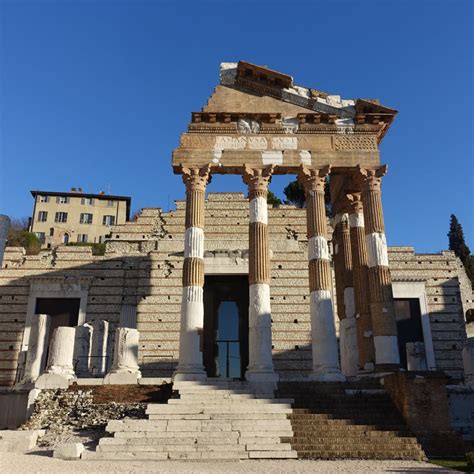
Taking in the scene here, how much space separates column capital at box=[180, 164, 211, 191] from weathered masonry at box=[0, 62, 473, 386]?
5 centimetres

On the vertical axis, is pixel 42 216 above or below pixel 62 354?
above

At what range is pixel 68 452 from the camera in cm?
1038

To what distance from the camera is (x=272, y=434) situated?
11578 millimetres

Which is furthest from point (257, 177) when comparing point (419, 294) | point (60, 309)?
point (60, 309)

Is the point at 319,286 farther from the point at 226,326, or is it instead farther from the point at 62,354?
→ the point at 62,354

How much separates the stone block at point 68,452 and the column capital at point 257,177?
1010cm

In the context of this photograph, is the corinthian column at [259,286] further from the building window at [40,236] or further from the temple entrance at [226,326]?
the building window at [40,236]

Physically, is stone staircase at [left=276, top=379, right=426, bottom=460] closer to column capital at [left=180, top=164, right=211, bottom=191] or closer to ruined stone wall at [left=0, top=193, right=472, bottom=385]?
ruined stone wall at [left=0, top=193, right=472, bottom=385]

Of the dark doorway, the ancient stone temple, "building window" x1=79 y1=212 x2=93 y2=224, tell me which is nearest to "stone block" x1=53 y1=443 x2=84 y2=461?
the ancient stone temple

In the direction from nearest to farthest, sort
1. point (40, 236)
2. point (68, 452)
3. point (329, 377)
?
1. point (68, 452)
2. point (329, 377)
3. point (40, 236)

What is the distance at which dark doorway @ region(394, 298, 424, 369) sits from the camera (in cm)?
2219

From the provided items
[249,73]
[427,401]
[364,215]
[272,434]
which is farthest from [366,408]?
[249,73]

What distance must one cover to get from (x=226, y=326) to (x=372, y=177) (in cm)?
891

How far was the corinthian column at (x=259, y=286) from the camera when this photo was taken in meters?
15.5
